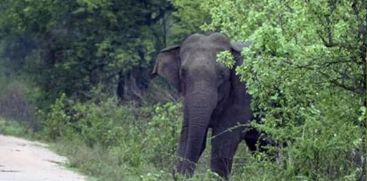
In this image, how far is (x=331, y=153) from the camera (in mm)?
11617

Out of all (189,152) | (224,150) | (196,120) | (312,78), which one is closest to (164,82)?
(224,150)

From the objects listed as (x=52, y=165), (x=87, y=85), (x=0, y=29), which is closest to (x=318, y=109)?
(x=52, y=165)

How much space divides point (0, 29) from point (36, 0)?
4.44m

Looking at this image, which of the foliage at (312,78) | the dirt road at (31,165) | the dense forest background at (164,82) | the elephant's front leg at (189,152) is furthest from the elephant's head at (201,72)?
the foliage at (312,78)

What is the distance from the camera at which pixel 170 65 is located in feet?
62.2

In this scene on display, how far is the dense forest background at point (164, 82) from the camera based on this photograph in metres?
10.5

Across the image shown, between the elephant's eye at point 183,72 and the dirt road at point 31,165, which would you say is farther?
the elephant's eye at point 183,72

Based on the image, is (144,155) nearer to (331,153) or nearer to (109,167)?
(109,167)

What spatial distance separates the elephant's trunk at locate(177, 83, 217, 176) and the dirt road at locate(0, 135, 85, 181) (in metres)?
2.05

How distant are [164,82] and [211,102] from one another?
15.8m

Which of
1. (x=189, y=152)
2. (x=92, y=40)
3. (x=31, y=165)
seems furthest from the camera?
(x=92, y=40)

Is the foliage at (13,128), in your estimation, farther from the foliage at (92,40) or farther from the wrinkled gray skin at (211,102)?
the wrinkled gray skin at (211,102)

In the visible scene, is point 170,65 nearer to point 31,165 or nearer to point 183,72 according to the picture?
point 183,72

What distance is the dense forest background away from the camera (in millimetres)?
10547
